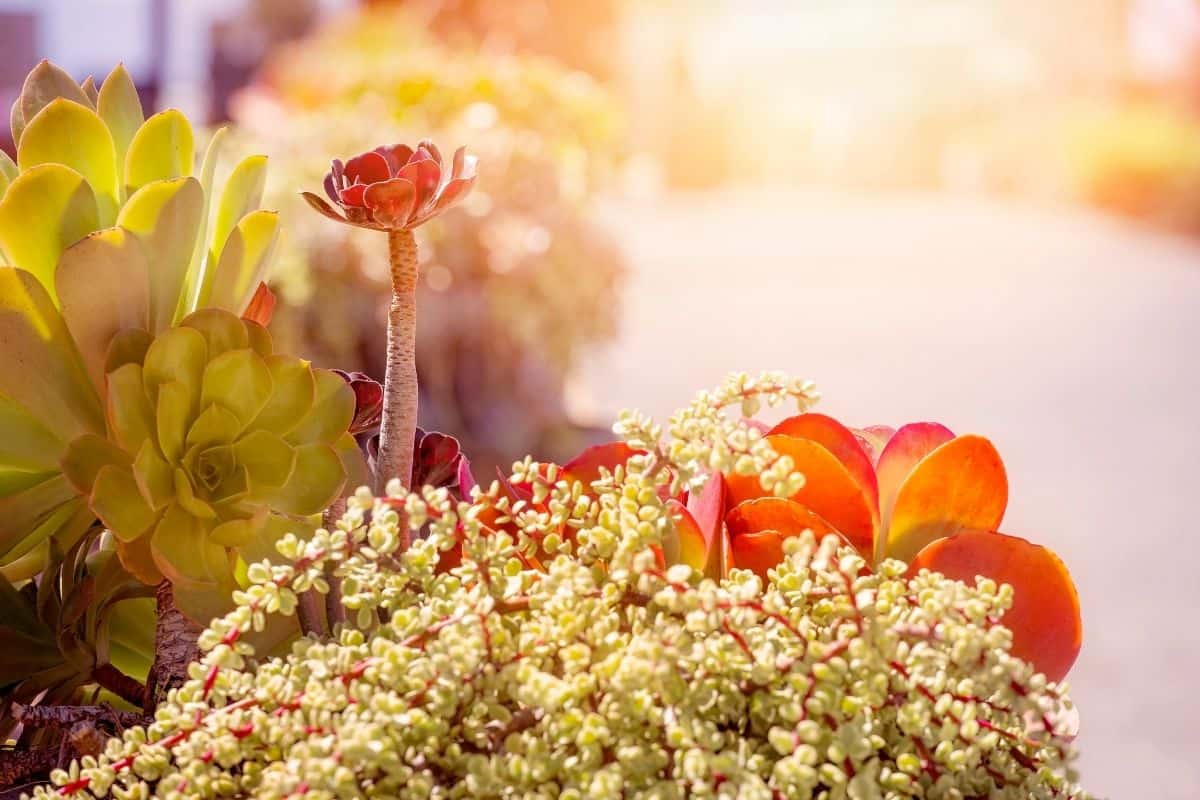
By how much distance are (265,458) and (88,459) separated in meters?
0.07

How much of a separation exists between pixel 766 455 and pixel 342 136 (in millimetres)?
3040

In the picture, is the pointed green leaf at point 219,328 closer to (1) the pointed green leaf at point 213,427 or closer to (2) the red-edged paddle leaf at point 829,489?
(1) the pointed green leaf at point 213,427

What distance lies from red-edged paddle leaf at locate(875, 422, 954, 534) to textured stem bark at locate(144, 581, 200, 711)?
29 centimetres

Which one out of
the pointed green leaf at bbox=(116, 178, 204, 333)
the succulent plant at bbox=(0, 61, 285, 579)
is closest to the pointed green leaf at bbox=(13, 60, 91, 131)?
the succulent plant at bbox=(0, 61, 285, 579)

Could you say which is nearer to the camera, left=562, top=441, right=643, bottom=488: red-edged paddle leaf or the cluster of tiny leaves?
the cluster of tiny leaves

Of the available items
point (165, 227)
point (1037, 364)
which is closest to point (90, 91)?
point (165, 227)

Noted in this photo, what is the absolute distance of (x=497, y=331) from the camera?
3326 mm

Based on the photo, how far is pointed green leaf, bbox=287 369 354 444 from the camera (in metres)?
0.52

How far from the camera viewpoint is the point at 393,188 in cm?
46

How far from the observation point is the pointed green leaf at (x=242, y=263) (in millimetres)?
517

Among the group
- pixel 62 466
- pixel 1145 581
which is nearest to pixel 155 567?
pixel 62 466

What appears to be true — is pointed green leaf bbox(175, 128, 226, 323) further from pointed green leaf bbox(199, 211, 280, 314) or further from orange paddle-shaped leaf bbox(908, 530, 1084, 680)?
orange paddle-shaped leaf bbox(908, 530, 1084, 680)

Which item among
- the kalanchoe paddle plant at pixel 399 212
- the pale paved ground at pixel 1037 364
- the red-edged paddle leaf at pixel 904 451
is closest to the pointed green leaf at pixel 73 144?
the kalanchoe paddle plant at pixel 399 212

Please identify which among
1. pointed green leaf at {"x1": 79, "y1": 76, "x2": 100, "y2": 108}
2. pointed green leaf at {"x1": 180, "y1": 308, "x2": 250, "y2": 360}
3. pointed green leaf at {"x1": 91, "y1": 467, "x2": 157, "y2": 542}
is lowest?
pointed green leaf at {"x1": 91, "y1": 467, "x2": 157, "y2": 542}
